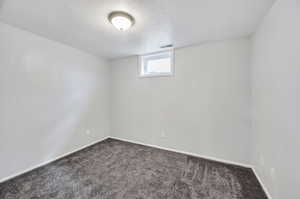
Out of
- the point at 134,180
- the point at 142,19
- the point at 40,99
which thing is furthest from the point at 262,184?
the point at 40,99

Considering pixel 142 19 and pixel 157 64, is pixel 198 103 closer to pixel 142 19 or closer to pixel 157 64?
pixel 157 64

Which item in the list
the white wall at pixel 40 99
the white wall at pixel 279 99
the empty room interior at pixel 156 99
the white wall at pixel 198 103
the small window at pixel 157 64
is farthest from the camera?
the small window at pixel 157 64

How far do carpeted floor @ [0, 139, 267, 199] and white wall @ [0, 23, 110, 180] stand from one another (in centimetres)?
36

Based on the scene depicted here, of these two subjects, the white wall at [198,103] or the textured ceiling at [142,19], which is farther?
the white wall at [198,103]

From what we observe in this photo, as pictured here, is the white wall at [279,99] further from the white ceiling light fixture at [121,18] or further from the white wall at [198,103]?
the white ceiling light fixture at [121,18]

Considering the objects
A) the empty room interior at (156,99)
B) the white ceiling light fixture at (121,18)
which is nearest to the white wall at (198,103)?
the empty room interior at (156,99)

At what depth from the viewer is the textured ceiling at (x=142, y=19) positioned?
136cm

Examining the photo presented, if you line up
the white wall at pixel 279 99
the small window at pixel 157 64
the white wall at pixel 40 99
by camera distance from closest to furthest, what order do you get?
the white wall at pixel 279 99
the white wall at pixel 40 99
the small window at pixel 157 64

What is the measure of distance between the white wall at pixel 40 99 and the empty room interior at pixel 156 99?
17mm

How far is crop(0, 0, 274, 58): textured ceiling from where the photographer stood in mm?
1355

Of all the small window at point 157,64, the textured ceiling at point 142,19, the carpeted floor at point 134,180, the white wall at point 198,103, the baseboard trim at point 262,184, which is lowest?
the carpeted floor at point 134,180

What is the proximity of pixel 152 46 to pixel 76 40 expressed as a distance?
4.97 ft

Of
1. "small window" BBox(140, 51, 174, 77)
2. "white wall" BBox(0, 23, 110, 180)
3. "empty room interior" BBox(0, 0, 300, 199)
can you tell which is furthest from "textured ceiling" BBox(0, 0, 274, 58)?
"small window" BBox(140, 51, 174, 77)

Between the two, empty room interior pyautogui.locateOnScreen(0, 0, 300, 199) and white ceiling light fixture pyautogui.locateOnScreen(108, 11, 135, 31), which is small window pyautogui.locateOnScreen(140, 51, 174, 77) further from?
white ceiling light fixture pyautogui.locateOnScreen(108, 11, 135, 31)
